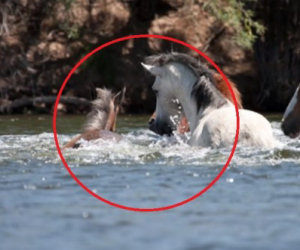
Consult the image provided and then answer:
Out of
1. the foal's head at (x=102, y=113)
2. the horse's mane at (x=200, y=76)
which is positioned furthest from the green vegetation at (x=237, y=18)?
the foal's head at (x=102, y=113)

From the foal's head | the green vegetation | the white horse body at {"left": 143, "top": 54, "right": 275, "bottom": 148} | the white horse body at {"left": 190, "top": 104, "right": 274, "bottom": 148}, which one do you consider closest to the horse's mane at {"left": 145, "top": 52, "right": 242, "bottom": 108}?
the white horse body at {"left": 143, "top": 54, "right": 275, "bottom": 148}

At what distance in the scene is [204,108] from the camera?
8969 millimetres

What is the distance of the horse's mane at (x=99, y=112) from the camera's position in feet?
30.6

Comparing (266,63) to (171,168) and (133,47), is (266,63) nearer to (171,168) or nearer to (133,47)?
(133,47)

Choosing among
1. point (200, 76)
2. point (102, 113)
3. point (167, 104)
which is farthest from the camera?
point (167, 104)

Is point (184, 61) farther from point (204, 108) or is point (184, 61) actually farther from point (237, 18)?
point (237, 18)

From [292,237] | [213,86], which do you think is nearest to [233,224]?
[292,237]

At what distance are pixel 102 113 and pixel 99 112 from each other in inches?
1.5

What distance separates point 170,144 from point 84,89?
35.2 feet

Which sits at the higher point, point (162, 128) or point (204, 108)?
point (204, 108)

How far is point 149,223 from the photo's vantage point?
516cm

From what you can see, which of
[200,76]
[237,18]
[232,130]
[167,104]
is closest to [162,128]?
[167,104]

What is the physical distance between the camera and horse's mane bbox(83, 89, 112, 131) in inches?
367

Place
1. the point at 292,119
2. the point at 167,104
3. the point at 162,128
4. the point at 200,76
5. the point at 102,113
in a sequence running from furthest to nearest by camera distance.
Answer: the point at 162,128
the point at 167,104
the point at 292,119
the point at 102,113
the point at 200,76
